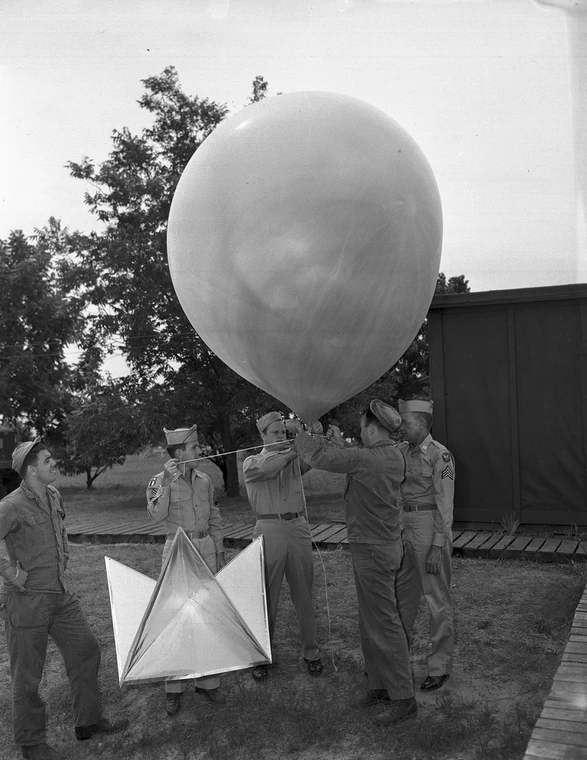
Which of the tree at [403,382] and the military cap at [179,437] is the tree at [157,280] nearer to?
the tree at [403,382]

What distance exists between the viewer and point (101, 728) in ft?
13.6

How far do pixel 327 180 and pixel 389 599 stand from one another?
2.38 metres

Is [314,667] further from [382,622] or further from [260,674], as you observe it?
[382,622]

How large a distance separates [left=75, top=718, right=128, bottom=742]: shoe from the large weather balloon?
7.30 ft

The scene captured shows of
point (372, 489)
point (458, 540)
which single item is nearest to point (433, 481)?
point (372, 489)

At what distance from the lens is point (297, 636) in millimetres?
5562

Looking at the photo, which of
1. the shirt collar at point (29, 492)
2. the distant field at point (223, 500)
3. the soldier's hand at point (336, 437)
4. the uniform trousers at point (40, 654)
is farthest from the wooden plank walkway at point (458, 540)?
the shirt collar at point (29, 492)

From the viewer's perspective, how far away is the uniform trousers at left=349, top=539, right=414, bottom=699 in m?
4.02

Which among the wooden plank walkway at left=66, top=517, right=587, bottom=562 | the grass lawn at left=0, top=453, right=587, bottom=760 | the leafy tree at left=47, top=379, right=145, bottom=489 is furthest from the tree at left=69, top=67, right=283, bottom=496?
the grass lawn at left=0, top=453, right=587, bottom=760

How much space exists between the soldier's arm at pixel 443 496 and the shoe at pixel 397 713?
3.13ft

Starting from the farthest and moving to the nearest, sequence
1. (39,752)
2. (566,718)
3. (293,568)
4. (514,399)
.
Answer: (514,399), (293,568), (39,752), (566,718)

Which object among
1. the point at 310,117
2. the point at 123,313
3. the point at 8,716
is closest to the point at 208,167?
the point at 310,117

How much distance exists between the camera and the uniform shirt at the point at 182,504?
4.62 metres

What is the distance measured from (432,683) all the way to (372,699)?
41 centimetres
